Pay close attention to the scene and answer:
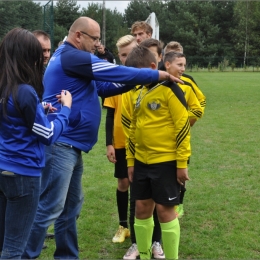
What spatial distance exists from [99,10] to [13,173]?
59994 mm

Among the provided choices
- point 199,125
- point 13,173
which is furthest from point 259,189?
point 199,125

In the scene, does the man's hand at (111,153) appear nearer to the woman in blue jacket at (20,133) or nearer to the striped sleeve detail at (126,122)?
the striped sleeve detail at (126,122)

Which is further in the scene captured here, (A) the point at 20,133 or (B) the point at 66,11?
(B) the point at 66,11

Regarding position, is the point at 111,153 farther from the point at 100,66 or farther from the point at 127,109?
the point at 100,66

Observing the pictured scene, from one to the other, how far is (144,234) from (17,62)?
177 centimetres

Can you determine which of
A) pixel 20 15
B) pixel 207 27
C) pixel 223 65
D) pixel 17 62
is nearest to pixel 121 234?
pixel 17 62

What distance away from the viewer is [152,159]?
349cm

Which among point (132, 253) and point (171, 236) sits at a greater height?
point (171, 236)

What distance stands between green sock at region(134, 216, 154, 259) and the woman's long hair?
1.49m

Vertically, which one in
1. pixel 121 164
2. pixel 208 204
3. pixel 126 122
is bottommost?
pixel 208 204

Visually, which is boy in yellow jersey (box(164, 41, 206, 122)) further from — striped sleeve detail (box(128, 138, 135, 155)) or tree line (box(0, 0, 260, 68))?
tree line (box(0, 0, 260, 68))

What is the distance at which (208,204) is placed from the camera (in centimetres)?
546

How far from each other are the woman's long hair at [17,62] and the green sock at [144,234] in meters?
1.49

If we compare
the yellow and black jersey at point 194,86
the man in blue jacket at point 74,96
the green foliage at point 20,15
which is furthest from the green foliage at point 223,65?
the man in blue jacket at point 74,96
